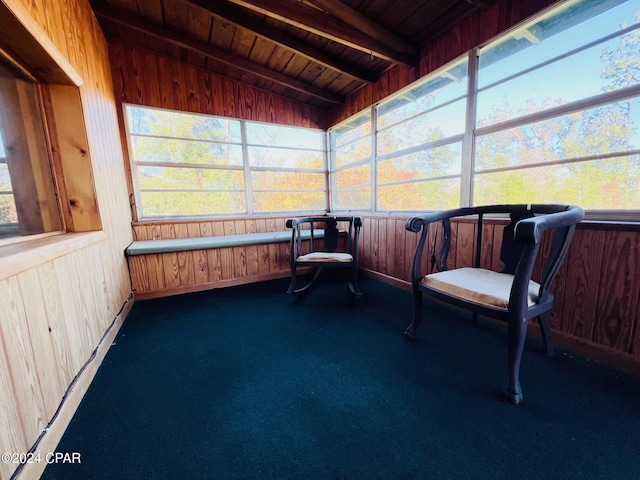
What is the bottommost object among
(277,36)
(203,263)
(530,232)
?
(203,263)

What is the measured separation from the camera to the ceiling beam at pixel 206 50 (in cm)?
202

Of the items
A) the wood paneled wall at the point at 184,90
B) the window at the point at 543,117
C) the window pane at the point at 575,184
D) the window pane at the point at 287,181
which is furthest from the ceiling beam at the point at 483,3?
the window pane at the point at 287,181

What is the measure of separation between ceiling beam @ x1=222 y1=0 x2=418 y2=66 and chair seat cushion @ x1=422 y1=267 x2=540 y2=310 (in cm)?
188

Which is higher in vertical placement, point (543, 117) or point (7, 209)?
point (543, 117)

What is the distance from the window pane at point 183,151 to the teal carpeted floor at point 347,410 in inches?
75.3

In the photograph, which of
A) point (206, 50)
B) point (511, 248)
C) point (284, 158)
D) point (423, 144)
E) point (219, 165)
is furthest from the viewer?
point (284, 158)

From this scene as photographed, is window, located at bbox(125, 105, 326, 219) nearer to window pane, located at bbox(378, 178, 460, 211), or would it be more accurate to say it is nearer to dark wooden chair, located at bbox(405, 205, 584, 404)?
window pane, located at bbox(378, 178, 460, 211)

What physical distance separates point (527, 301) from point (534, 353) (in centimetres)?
62

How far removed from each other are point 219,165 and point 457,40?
2602 millimetres

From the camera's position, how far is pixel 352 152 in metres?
3.21

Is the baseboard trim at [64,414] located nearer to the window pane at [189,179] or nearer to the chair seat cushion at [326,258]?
the chair seat cushion at [326,258]

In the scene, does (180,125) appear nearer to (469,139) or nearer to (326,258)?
(326,258)

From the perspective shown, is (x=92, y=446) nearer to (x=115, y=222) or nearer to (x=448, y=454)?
(x=448, y=454)

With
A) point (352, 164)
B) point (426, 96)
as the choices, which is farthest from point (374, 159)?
point (426, 96)
